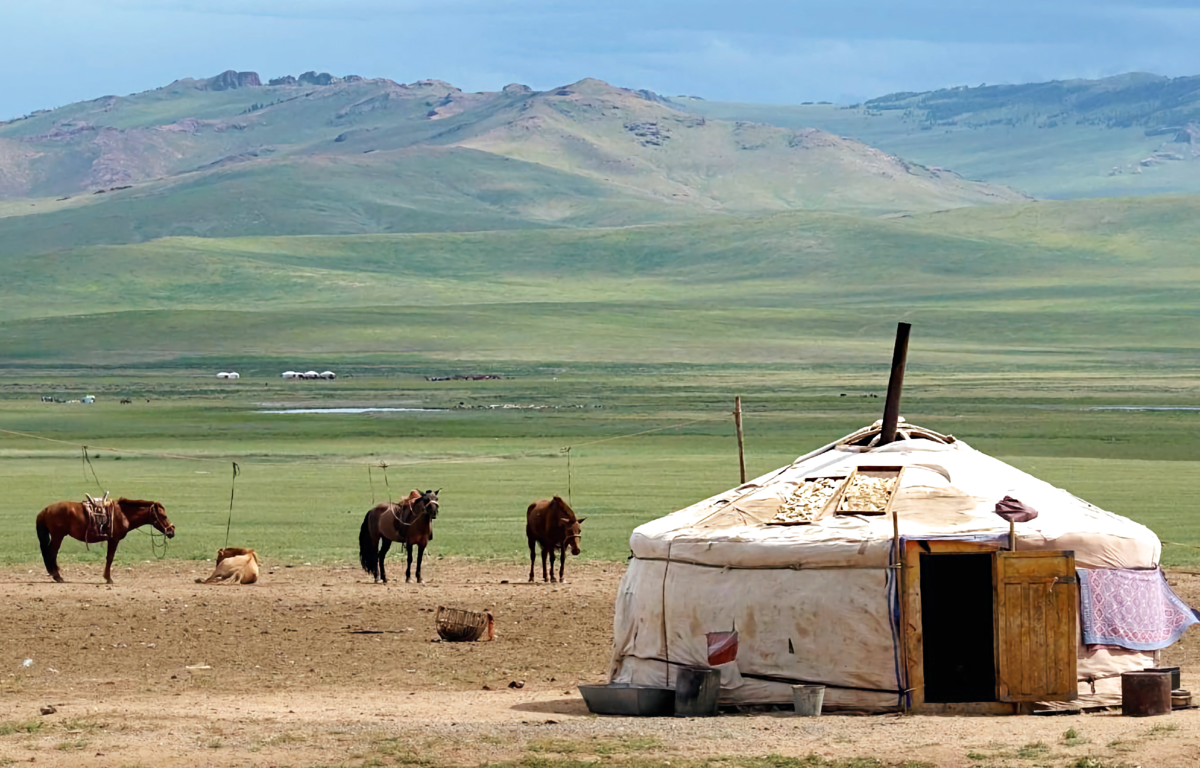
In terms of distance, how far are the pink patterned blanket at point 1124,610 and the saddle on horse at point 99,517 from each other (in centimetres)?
1074

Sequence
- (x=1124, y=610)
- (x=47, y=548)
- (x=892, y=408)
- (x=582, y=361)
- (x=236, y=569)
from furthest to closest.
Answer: (x=582, y=361), (x=47, y=548), (x=236, y=569), (x=892, y=408), (x=1124, y=610)

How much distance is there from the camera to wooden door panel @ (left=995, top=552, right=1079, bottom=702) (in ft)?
37.9

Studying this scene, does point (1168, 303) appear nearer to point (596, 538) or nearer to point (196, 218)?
point (596, 538)

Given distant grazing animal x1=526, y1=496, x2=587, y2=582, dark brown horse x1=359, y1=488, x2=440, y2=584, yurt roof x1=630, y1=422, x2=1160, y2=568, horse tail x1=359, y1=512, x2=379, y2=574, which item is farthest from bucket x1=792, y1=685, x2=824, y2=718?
horse tail x1=359, y1=512, x2=379, y2=574

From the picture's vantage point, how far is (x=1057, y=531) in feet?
39.3

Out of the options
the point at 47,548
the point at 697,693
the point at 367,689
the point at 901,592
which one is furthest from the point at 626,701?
the point at 47,548

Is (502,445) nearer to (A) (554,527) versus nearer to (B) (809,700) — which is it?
(A) (554,527)

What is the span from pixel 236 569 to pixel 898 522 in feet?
28.1

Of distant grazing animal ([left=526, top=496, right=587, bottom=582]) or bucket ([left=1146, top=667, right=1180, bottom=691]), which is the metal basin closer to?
bucket ([left=1146, top=667, right=1180, bottom=691])

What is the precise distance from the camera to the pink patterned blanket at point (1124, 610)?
12016 mm

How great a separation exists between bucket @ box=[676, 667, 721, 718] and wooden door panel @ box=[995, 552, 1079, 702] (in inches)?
72.0

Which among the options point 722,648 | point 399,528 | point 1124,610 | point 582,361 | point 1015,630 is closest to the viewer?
point 1015,630

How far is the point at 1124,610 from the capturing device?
12.2 metres

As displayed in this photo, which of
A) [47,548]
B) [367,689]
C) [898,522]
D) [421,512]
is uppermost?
[898,522]
